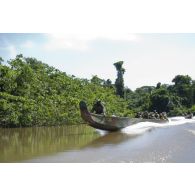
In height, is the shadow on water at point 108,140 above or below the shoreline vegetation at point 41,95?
below

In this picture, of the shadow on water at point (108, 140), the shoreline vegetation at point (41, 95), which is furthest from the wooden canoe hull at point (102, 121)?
the shoreline vegetation at point (41, 95)

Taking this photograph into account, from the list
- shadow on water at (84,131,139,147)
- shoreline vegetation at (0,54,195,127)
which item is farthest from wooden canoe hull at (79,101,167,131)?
shoreline vegetation at (0,54,195,127)

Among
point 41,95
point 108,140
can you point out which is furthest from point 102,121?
point 41,95

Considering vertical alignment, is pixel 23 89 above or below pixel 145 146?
above

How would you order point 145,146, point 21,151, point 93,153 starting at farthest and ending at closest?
point 145,146
point 21,151
point 93,153

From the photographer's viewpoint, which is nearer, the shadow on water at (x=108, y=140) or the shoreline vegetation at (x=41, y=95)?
the shadow on water at (x=108, y=140)

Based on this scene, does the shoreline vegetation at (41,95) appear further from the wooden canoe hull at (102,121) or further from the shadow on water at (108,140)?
the shadow on water at (108,140)

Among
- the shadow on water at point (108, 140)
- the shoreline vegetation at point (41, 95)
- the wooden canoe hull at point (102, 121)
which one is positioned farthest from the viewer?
the shoreline vegetation at point (41, 95)

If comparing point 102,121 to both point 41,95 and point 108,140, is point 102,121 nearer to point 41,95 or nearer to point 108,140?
point 108,140

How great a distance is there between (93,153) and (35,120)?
7986 mm
